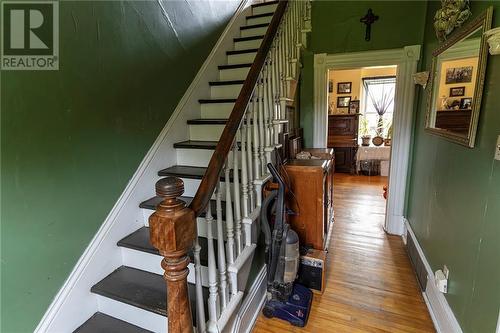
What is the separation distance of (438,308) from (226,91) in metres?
2.30

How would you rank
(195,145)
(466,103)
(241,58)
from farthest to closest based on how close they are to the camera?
1. (241,58)
2. (195,145)
3. (466,103)

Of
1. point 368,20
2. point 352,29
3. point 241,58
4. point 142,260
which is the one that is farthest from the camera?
point 352,29

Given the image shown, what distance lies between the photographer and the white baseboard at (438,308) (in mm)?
1487

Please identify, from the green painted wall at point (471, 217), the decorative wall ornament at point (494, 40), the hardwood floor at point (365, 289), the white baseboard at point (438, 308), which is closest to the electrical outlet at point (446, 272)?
the green painted wall at point (471, 217)

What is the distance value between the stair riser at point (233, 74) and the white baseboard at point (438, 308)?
220 centimetres

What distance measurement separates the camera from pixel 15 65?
116cm

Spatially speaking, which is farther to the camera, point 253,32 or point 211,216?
point 253,32

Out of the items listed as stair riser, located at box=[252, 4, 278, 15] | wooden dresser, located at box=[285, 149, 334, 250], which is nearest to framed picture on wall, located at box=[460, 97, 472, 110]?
wooden dresser, located at box=[285, 149, 334, 250]

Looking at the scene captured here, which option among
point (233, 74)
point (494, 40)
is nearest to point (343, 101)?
point (233, 74)

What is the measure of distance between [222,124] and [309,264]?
1323 millimetres

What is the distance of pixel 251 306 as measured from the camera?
1753mm

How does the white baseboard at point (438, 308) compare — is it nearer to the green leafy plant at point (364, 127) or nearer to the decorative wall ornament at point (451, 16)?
the decorative wall ornament at point (451, 16)

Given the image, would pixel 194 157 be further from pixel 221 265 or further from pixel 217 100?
pixel 221 265

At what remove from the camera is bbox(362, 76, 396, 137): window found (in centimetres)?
666
